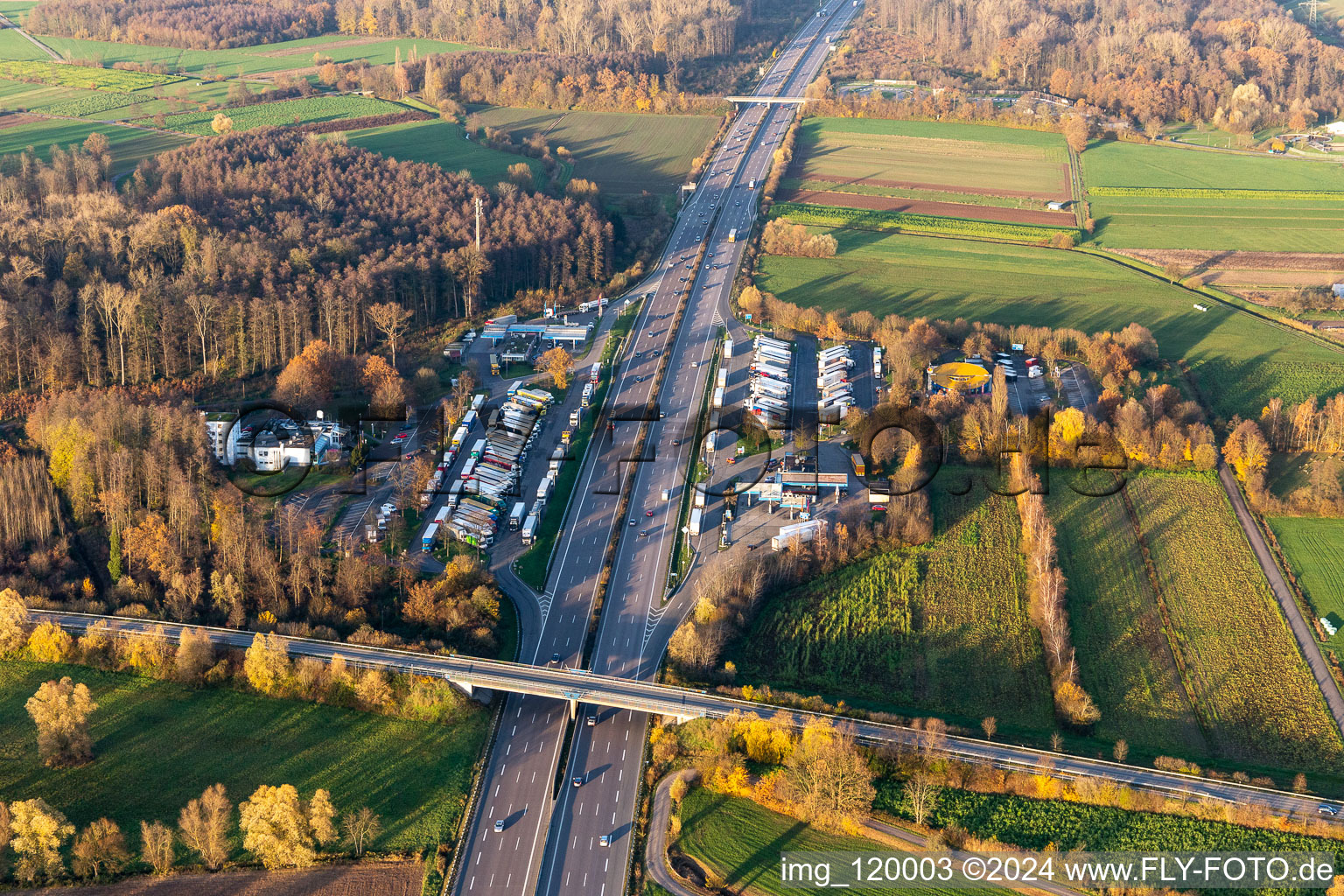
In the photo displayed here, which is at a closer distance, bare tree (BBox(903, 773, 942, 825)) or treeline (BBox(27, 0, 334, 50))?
bare tree (BBox(903, 773, 942, 825))

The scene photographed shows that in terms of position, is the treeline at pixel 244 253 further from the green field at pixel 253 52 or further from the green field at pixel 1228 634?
the green field at pixel 1228 634

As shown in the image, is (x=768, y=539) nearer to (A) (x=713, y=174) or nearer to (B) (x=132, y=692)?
(B) (x=132, y=692)

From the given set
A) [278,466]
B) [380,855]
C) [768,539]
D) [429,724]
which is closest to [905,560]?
[768,539]

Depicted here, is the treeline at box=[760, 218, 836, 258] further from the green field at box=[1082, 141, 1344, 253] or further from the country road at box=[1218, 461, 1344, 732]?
the country road at box=[1218, 461, 1344, 732]

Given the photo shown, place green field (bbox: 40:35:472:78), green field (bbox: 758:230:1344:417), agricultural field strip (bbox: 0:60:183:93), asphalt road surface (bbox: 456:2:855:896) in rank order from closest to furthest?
asphalt road surface (bbox: 456:2:855:896), green field (bbox: 758:230:1344:417), agricultural field strip (bbox: 0:60:183:93), green field (bbox: 40:35:472:78)

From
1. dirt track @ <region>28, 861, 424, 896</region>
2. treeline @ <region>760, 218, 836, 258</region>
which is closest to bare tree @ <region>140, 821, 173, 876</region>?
dirt track @ <region>28, 861, 424, 896</region>

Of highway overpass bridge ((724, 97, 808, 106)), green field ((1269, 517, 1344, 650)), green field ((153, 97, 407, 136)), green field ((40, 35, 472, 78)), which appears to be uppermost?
green field ((40, 35, 472, 78))
